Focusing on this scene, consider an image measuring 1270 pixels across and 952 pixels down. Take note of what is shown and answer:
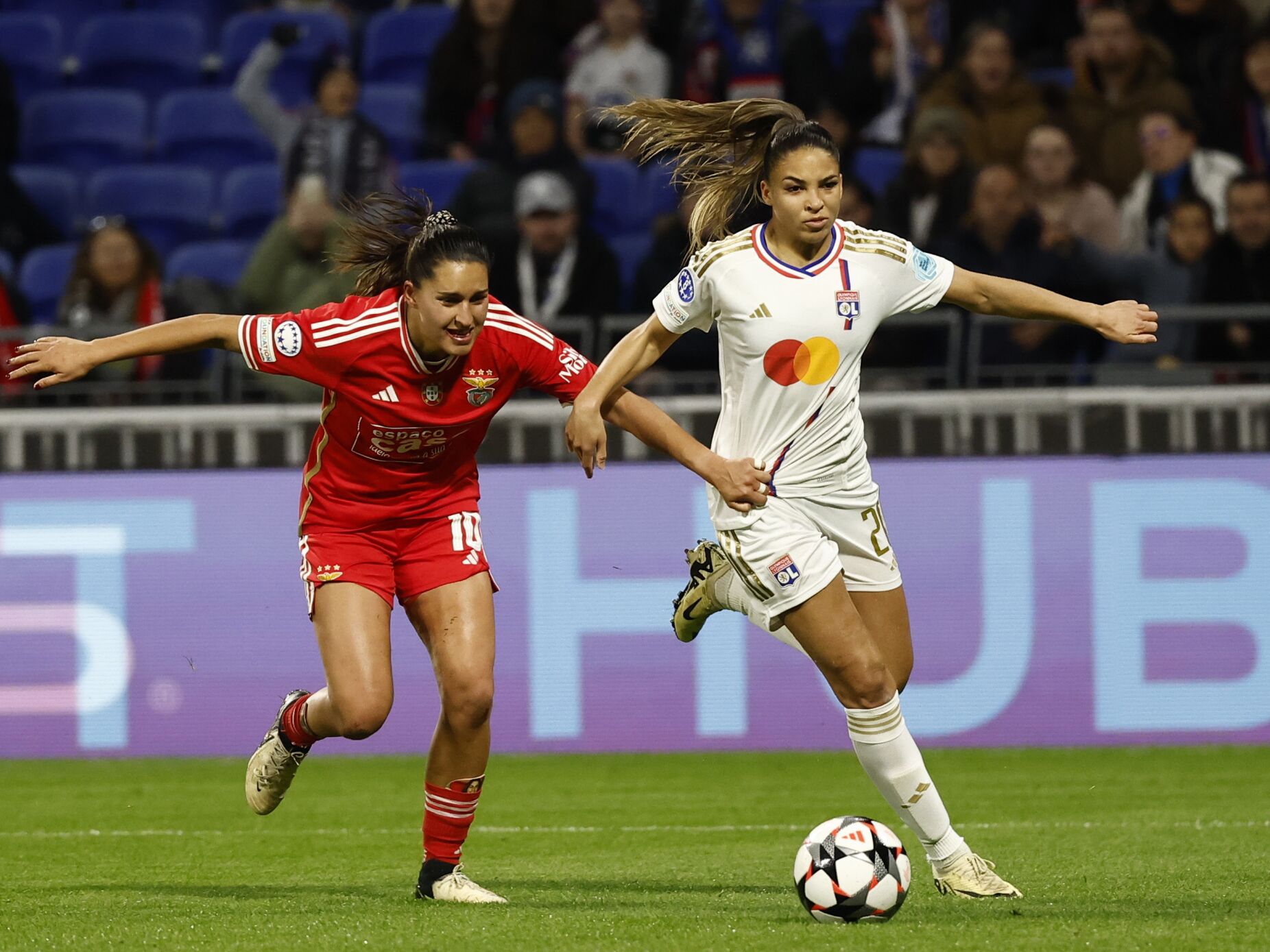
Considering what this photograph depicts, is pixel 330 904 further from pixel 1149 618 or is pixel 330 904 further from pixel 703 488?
pixel 1149 618

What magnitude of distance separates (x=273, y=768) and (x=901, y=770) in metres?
2.02

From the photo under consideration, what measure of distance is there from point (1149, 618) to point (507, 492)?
327 centimetres

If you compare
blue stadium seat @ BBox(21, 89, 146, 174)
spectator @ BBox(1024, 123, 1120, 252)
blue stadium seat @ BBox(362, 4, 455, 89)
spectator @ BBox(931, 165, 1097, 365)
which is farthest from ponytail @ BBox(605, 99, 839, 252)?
blue stadium seat @ BBox(21, 89, 146, 174)

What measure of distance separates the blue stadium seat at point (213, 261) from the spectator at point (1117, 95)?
211 inches

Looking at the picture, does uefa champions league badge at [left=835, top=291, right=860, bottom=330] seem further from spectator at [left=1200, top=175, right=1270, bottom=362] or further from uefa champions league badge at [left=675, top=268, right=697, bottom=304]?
spectator at [left=1200, top=175, right=1270, bottom=362]

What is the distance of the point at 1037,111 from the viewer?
12.9 meters

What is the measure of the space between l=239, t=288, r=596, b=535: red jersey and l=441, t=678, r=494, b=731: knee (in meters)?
0.57

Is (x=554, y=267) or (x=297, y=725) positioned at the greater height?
(x=554, y=267)

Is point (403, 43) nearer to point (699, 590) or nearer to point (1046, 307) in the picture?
point (699, 590)

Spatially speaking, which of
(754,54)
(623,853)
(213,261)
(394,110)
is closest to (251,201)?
(213,261)

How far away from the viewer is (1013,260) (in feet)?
37.0

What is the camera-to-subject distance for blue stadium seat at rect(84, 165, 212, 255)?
1426 cm

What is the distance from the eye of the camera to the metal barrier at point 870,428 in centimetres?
1009

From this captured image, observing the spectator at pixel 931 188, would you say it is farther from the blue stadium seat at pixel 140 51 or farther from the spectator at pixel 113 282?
the blue stadium seat at pixel 140 51
